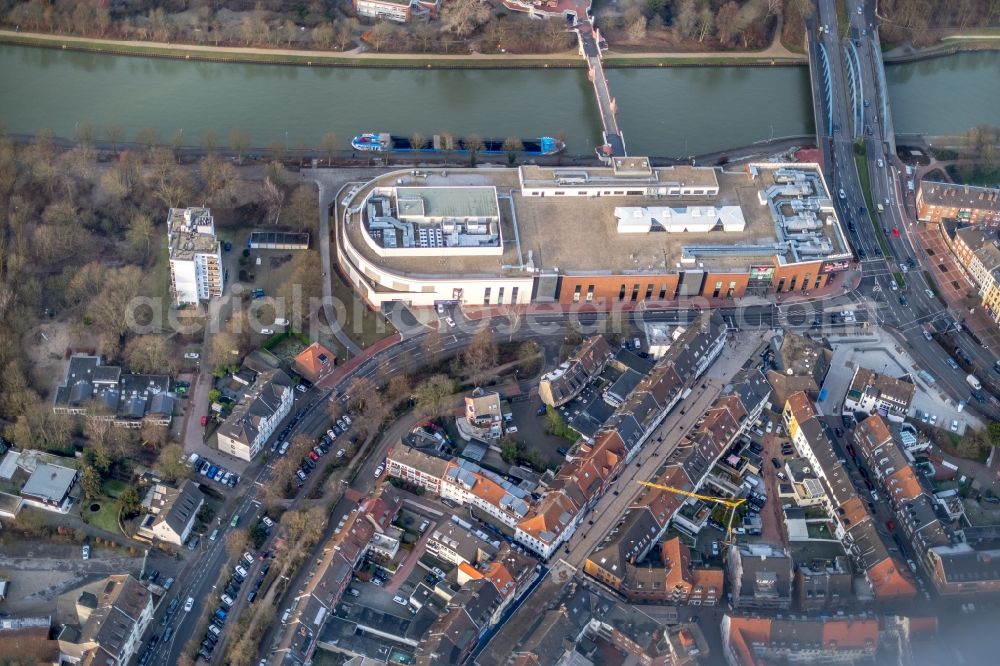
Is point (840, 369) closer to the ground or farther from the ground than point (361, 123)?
closer to the ground

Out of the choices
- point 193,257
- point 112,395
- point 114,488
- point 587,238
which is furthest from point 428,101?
point 114,488

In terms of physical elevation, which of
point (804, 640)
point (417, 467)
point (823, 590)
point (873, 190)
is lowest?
point (804, 640)

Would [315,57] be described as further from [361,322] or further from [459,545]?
[459,545]

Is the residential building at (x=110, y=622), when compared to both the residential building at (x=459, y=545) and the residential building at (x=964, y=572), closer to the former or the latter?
the residential building at (x=459, y=545)

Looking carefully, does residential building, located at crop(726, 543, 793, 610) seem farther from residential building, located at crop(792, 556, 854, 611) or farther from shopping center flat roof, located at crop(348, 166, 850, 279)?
shopping center flat roof, located at crop(348, 166, 850, 279)

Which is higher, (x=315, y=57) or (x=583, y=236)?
(x=315, y=57)

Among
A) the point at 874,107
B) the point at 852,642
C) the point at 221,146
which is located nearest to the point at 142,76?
the point at 221,146

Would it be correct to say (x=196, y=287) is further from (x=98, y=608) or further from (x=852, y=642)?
(x=852, y=642)

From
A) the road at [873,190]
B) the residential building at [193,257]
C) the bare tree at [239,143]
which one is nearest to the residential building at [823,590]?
the road at [873,190]
